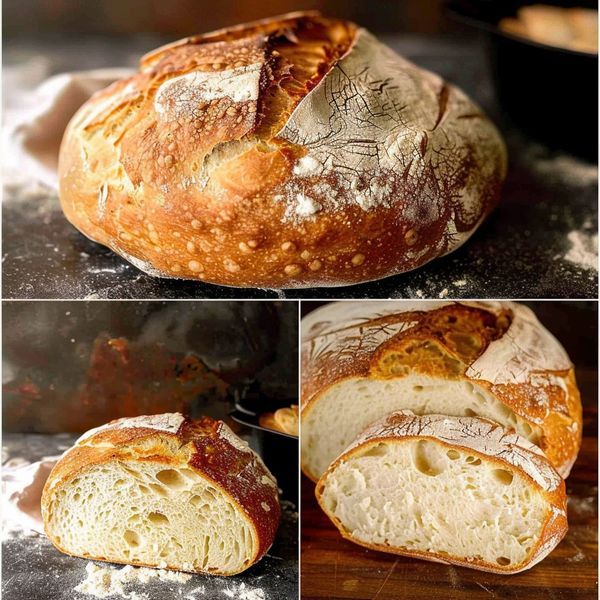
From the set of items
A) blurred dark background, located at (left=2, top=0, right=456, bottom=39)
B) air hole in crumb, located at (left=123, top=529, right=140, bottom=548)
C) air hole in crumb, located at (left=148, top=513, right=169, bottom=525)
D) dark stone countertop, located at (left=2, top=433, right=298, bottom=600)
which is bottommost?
dark stone countertop, located at (left=2, top=433, right=298, bottom=600)

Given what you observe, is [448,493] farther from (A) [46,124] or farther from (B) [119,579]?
(A) [46,124]

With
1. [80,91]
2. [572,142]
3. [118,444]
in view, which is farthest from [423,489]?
[80,91]

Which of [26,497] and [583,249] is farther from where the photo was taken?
[583,249]

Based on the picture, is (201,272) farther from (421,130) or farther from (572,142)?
(572,142)

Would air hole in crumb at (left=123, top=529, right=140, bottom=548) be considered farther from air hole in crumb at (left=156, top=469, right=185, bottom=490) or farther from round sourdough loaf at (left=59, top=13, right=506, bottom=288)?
round sourdough loaf at (left=59, top=13, right=506, bottom=288)

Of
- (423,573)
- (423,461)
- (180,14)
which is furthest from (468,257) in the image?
(180,14)

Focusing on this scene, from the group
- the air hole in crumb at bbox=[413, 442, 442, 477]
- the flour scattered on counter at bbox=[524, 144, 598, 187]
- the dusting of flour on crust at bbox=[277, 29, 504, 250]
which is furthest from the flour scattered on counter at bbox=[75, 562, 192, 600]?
the flour scattered on counter at bbox=[524, 144, 598, 187]
